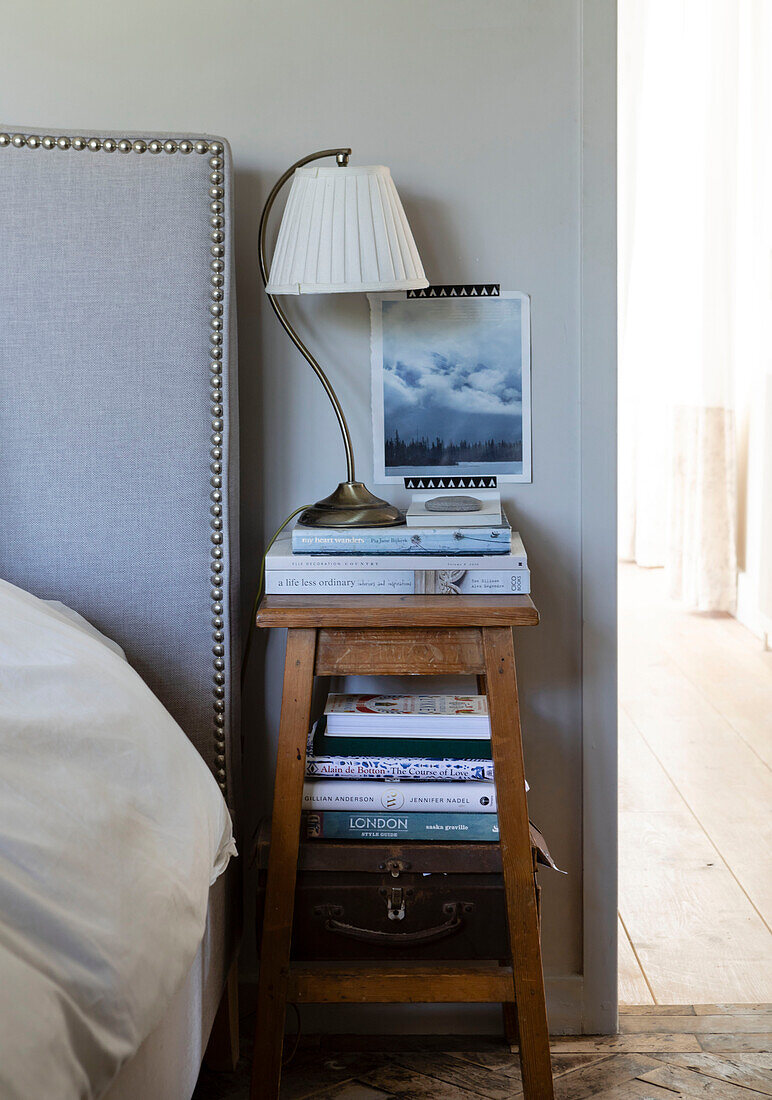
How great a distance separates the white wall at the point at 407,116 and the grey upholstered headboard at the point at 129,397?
0.18 m

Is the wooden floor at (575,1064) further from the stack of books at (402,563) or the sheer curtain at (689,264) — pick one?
the sheer curtain at (689,264)

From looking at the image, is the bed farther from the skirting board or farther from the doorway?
the doorway

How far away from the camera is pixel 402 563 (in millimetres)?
1325

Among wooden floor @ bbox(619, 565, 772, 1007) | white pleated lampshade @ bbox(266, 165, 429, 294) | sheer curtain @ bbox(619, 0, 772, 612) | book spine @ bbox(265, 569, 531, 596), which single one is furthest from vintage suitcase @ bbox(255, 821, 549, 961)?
sheer curtain @ bbox(619, 0, 772, 612)

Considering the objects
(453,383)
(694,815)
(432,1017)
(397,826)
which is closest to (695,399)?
(694,815)

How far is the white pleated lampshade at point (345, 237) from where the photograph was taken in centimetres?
130

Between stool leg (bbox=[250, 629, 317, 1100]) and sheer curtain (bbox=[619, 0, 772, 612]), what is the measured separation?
10.4ft

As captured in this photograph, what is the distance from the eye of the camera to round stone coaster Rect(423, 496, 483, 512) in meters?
1.43

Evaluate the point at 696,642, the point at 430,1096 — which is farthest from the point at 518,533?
the point at 696,642

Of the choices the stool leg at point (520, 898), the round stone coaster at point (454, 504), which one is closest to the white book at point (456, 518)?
the round stone coaster at point (454, 504)

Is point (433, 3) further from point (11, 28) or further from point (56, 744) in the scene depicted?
point (56, 744)

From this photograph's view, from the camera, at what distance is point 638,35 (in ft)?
14.3

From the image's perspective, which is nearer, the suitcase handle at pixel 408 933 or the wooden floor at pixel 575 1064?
the suitcase handle at pixel 408 933

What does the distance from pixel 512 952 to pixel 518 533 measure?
2.00ft
